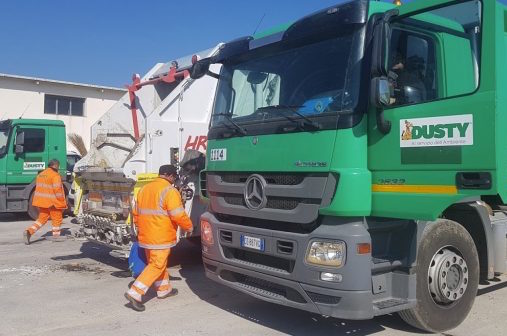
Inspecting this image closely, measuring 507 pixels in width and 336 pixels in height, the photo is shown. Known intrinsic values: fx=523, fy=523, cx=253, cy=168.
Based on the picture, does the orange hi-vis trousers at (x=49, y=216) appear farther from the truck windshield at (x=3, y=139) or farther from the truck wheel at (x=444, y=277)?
the truck wheel at (x=444, y=277)

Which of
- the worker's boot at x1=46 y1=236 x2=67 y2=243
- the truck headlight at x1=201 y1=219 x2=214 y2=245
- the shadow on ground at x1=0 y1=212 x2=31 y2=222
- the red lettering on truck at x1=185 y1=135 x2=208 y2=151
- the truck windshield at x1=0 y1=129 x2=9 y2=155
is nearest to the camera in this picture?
the truck headlight at x1=201 y1=219 x2=214 y2=245

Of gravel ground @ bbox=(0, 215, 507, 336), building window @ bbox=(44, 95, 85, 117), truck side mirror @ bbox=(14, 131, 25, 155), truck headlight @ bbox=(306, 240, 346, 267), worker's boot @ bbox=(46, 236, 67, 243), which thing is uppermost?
building window @ bbox=(44, 95, 85, 117)

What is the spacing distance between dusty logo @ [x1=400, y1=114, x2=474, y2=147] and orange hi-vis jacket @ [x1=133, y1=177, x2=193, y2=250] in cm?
263

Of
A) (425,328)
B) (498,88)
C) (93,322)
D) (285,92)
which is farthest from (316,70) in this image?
(93,322)

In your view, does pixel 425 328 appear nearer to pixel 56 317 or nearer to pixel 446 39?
pixel 446 39

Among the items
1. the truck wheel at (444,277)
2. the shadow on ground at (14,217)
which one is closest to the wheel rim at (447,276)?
the truck wheel at (444,277)

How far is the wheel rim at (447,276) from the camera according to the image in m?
4.51

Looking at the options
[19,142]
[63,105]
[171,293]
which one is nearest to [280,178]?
[171,293]

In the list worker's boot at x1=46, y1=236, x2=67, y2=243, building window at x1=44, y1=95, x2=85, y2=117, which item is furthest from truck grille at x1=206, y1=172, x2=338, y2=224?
building window at x1=44, y1=95, x2=85, y2=117

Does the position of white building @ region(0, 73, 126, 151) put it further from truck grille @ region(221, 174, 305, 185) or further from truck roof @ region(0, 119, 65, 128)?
truck grille @ region(221, 174, 305, 185)

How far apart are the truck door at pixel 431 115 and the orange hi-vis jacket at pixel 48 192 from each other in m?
7.26

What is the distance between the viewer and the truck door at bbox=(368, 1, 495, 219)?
3.70 metres

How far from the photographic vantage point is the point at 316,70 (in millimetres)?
4527

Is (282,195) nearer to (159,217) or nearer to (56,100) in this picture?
(159,217)
